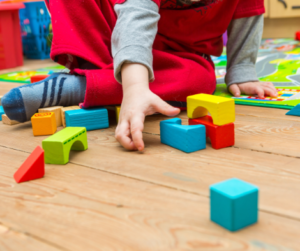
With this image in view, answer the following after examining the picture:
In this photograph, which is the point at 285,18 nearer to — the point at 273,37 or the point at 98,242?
the point at 273,37

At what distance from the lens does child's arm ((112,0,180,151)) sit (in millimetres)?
674

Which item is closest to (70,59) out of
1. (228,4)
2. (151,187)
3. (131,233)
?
(228,4)

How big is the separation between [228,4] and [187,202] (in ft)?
2.55

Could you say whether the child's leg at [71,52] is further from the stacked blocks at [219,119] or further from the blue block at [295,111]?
the blue block at [295,111]

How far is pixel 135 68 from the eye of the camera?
2.51 feet

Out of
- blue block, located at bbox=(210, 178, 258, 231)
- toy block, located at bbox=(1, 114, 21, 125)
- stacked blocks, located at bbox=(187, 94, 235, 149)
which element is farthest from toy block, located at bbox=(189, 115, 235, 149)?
→ toy block, located at bbox=(1, 114, 21, 125)

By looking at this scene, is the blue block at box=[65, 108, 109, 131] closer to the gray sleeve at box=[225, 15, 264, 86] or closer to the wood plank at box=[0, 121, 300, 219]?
the wood plank at box=[0, 121, 300, 219]

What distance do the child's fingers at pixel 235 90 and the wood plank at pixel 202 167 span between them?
16.1 inches

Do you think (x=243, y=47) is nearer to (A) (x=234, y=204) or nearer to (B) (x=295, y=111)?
(B) (x=295, y=111)

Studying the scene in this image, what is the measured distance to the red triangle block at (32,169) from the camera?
1.86 feet

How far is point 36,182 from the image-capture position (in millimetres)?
564

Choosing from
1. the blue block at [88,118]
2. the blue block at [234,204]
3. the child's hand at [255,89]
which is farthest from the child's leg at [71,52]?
the blue block at [234,204]

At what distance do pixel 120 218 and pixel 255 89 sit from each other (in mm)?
715

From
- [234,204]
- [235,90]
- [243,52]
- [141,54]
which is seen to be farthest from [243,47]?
[234,204]
